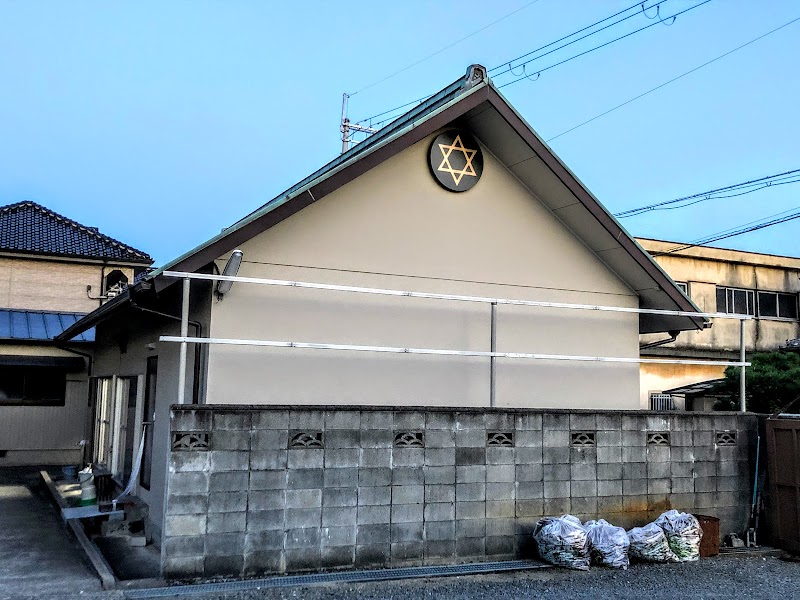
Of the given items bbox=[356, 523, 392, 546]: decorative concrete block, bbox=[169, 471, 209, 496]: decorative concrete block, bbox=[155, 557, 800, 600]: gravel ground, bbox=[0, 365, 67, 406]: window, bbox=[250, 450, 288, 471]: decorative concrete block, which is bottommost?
bbox=[155, 557, 800, 600]: gravel ground

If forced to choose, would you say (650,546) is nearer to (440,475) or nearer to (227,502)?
(440,475)

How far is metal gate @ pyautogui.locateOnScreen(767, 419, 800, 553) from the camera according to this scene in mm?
8430

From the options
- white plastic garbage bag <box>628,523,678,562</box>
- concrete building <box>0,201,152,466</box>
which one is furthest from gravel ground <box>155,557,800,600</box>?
concrete building <box>0,201,152,466</box>

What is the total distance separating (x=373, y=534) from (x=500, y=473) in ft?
4.95

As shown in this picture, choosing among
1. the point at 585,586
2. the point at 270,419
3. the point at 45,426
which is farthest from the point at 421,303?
the point at 45,426

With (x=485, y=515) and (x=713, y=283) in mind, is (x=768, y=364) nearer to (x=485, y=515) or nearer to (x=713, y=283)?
(x=713, y=283)

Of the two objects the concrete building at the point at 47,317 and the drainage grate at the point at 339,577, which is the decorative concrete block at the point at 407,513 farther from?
the concrete building at the point at 47,317

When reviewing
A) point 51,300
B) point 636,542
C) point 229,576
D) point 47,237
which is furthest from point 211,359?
point 47,237

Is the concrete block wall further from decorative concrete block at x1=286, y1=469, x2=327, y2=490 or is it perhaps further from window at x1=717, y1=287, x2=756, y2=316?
window at x1=717, y1=287, x2=756, y2=316

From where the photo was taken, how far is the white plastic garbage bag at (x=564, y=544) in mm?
7230

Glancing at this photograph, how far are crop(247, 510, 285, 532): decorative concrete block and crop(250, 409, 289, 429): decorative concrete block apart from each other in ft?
2.54

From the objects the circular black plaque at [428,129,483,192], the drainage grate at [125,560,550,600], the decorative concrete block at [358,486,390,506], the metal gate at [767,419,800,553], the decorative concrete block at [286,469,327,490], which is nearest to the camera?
the drainage grate at [125,560,550,600]

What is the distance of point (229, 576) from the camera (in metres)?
6.36

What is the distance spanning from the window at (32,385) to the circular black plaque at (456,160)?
494 inches
